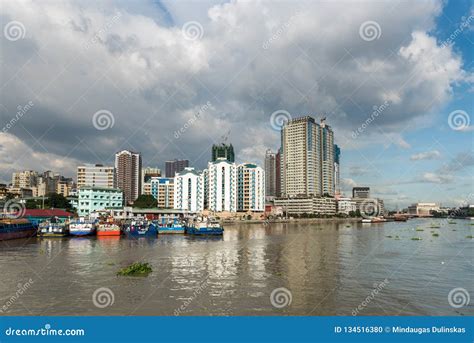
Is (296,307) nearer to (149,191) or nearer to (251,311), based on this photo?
(251,311)

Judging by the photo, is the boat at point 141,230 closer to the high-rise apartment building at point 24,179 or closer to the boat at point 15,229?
the boat at point 15,229

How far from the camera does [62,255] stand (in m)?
31.8

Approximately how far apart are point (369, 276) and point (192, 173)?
354 feet

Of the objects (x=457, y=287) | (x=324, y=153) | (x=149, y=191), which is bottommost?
(x=457, y=287)

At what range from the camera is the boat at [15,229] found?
149ft

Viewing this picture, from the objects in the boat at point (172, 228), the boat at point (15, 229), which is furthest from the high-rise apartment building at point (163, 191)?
the boat at point (15, 229)

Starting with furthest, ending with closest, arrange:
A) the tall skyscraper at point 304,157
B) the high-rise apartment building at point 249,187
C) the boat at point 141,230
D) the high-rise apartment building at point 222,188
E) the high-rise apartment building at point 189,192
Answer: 1. the tall skyscraper at point 304,157
2. the high-rise apartment building at point 249,187
3. the high-rise apartment building at point 222,188
4. the high-rise apartment building at point 189,192
5. the boat at point 141,230

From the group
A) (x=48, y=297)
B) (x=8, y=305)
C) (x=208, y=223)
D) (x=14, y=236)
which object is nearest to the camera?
(x=8, y=305)

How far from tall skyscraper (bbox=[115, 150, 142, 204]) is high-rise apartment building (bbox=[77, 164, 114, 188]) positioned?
31.8m

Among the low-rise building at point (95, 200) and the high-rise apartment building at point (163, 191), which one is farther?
the high-rise apartment building at point (163, 191)

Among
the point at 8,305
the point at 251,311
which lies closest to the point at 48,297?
the point at 8,305

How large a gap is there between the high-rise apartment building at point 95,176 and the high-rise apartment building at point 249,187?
50228 millimetres

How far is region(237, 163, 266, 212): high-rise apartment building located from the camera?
132000mm

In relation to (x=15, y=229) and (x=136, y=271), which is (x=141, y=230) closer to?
(x=15, y=229)
